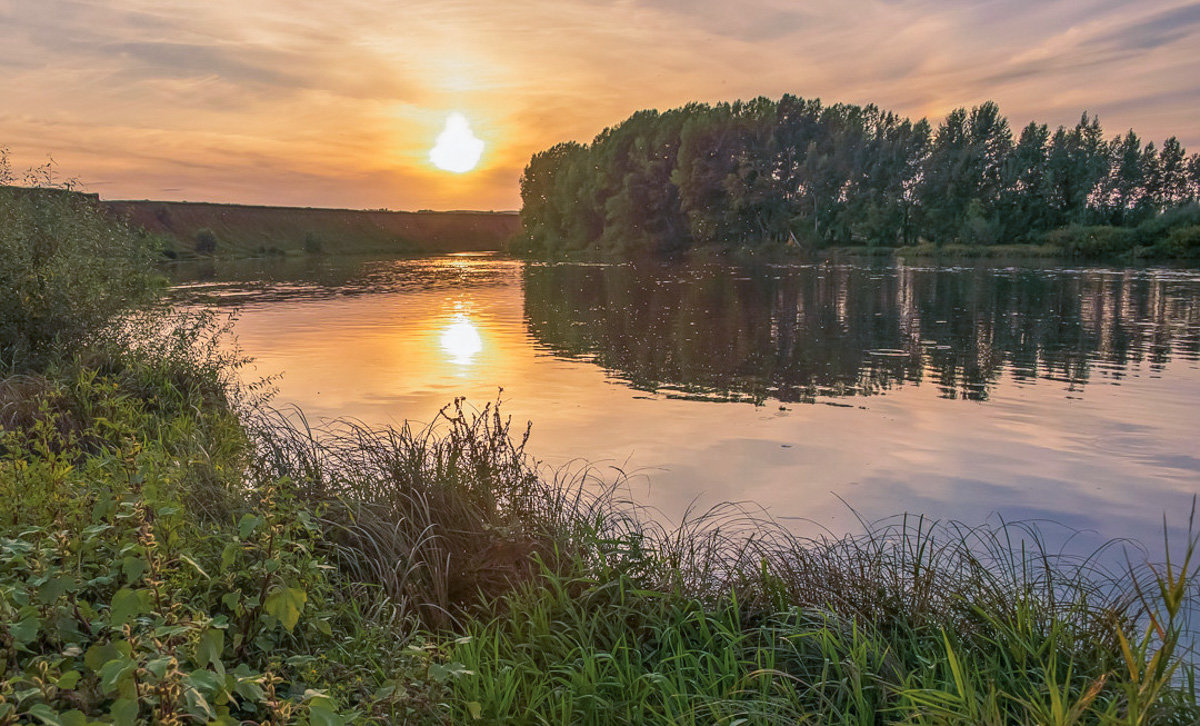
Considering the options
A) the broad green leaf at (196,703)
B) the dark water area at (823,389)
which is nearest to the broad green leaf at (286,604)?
the broad green leaf at (196,703)

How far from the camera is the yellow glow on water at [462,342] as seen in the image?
65.3ft

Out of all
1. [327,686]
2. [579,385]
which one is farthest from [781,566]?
[579,385]

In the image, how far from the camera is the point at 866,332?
23.7 m

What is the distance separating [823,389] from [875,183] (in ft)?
245

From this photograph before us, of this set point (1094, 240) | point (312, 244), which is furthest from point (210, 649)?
point (312, 244)

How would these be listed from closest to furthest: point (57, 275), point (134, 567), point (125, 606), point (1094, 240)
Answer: point (125, 606) < point (134, 567) < point (57, 275) < point (1094, 240)

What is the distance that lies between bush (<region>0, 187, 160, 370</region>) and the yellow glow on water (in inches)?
287

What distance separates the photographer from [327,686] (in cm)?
383

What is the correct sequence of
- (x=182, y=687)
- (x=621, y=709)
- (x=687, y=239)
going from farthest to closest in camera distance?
(x=687, y=239), (x=621, y=709), (x=182, y=687)

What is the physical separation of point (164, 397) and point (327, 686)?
8.15m

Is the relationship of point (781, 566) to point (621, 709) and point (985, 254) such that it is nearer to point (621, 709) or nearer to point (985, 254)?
point (621, 709)

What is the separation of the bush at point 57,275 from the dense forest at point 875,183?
70745mm

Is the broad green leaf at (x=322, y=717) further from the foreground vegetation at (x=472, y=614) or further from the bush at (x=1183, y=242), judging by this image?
the bush at (x=1183, y=242)

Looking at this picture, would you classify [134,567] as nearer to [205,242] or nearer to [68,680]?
[68,680]
